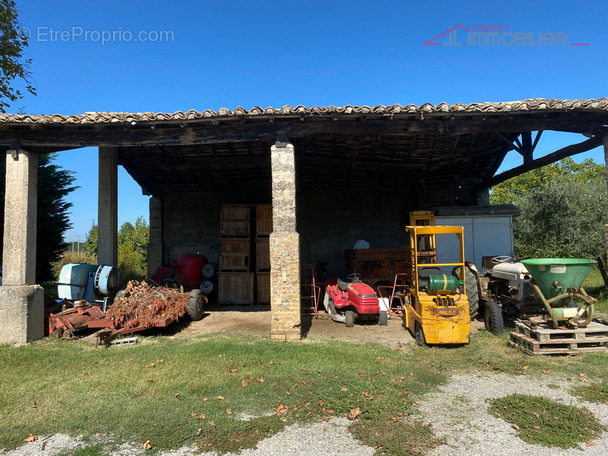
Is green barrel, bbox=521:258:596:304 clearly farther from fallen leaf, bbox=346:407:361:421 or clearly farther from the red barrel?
the red barrel

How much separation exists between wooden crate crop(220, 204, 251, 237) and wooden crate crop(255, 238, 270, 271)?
1.84ft

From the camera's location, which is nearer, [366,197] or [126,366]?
[126,366]

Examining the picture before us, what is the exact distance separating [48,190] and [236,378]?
50.6 feet

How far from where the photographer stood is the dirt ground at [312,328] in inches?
272

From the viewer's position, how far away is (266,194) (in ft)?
42.9

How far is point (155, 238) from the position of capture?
42.9 ft

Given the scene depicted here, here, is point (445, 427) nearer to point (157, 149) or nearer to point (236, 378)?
point (236, 378)

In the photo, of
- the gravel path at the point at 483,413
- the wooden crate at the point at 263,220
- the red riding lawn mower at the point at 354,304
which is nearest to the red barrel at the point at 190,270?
the wooden crate at the point at 263,220

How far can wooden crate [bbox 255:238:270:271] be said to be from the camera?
10688 mm

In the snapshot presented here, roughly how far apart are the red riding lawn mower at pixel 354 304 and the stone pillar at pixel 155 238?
294 inches

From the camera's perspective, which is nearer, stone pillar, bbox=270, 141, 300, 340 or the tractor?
the tractor

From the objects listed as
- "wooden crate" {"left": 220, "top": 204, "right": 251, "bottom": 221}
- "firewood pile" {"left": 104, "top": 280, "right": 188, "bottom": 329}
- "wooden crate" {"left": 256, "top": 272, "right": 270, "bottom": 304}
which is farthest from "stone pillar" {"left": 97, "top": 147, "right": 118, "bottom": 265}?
"wooden crate" {"left": 256, "top": 272, "right": 270, "bottom": 304}

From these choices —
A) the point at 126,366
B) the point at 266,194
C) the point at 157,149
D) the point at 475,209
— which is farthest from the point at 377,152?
the point at 126,366

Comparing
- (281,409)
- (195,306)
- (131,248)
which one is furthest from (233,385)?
(131,248)
